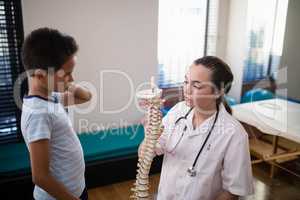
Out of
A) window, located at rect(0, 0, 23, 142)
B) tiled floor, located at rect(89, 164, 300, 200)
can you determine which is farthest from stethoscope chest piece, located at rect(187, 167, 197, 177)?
→ window, located at rect(0, 0, 23, 142)

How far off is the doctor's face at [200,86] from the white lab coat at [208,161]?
9 centimetres

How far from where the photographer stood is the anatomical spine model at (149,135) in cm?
125

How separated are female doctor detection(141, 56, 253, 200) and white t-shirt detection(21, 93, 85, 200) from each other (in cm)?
39

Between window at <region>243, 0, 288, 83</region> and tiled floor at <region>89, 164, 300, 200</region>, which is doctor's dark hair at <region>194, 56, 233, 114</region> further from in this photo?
window at <region>243, 0, 288, 83</region>

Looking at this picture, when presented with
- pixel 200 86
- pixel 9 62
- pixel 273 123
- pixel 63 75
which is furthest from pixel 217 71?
pixel 9 62

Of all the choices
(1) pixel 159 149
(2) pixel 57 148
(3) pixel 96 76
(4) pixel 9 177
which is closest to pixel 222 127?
(1) pixel 159 149

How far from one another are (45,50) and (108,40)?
2.11 metres

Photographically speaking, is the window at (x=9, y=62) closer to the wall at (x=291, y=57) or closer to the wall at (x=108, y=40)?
the wall at (x=108, y=40)

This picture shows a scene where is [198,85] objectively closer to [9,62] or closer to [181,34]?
[9,62]

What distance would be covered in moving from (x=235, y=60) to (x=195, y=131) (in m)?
3.20

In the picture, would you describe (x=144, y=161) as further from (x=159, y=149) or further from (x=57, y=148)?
(x=57, y=148)

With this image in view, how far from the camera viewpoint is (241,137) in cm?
113

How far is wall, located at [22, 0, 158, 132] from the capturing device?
2816 mm

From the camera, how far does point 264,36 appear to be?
4184mm
